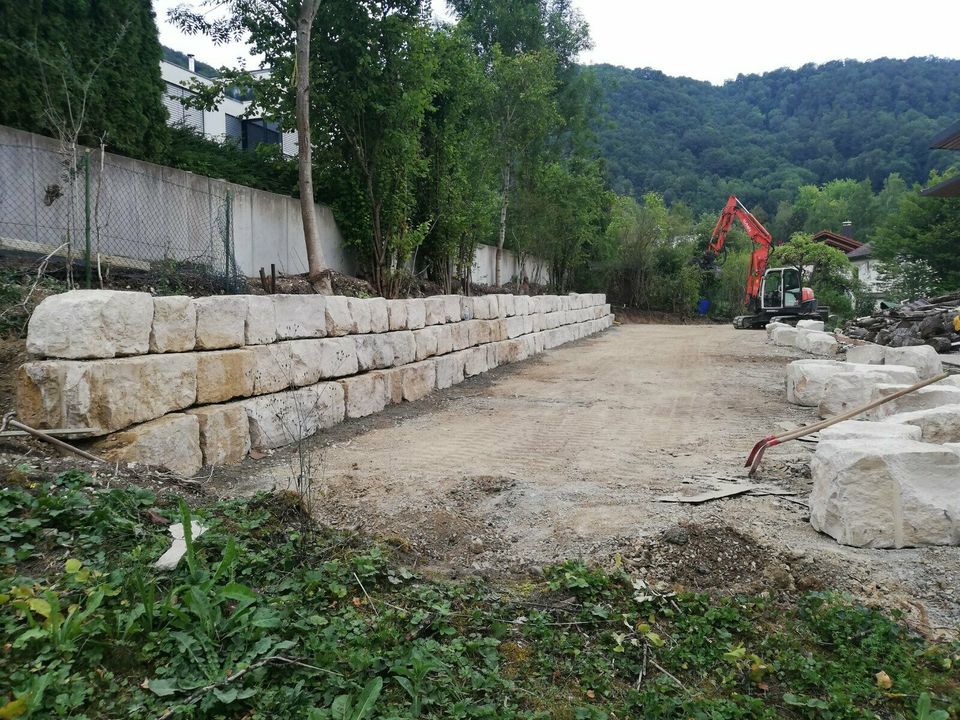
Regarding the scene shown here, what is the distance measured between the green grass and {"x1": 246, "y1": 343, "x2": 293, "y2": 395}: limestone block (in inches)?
100

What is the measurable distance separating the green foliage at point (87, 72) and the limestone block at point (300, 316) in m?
2.54

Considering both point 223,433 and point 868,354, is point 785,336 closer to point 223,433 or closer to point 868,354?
point 868,354

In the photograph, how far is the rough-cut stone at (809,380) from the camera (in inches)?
300

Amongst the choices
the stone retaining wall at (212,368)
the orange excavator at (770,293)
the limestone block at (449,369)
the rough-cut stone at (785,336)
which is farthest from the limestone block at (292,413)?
the orange excavator at (770,293)

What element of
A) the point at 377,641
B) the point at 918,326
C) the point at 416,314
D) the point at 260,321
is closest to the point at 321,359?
the point at 260,321

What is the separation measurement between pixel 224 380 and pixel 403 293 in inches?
227

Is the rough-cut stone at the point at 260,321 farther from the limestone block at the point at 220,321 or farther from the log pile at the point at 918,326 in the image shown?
the log pile at the point at 918,326

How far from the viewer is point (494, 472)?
5141mm

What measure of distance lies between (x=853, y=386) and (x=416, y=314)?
5.48m

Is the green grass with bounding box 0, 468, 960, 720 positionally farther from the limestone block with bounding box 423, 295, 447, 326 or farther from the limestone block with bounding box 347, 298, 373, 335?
the limestone block with bounding box 423, 295, 447, 326

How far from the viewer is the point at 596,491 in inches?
182

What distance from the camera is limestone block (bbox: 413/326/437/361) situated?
9102 millimetres

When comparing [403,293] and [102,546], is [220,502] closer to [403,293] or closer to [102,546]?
[102,546]

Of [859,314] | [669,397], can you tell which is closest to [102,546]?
[669,397]
